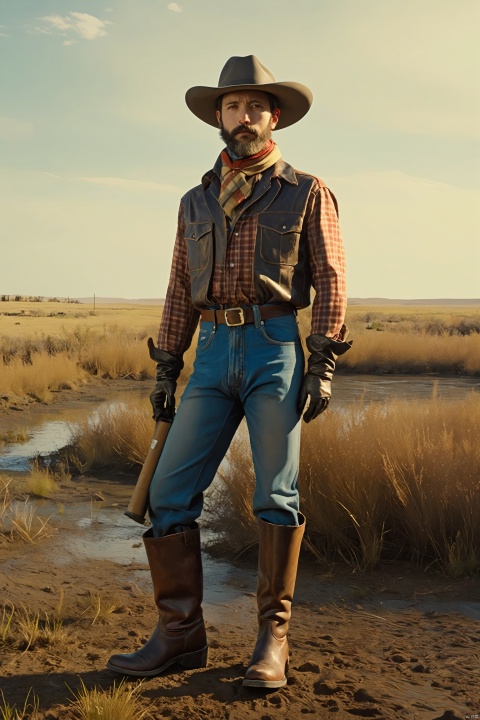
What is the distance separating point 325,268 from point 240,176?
0.50 metres

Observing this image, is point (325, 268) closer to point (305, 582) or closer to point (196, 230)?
point (196, 230)

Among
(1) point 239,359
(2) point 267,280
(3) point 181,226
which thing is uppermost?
(3) point 181,226

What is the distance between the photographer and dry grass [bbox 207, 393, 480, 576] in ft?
16.5

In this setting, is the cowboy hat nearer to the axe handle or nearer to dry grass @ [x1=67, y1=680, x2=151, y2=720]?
the axe handle

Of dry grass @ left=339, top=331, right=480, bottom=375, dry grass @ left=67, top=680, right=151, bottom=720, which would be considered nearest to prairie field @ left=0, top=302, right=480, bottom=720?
dry grass @ left=67, top=680, right=151, bottom=720

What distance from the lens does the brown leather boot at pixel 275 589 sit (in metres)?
3.25

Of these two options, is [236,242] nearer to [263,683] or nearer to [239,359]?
[239,359]

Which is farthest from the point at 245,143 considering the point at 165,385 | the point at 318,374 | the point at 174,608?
the point at 174,608

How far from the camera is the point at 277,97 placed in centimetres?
365

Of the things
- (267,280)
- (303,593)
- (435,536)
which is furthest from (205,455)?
(435,536)

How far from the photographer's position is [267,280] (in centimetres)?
332

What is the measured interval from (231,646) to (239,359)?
51.4 inches

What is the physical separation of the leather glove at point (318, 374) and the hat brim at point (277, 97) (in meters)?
1.02

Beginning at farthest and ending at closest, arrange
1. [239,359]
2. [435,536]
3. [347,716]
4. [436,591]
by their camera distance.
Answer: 1. [435,536]
2. [436,591]
3. [239,359]
4. [347,716]
